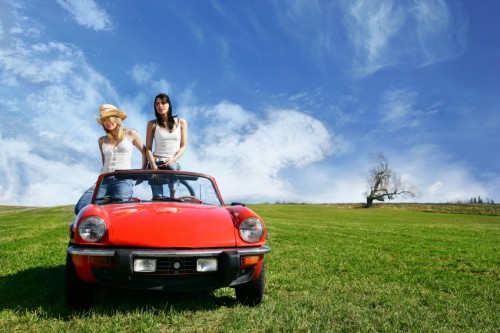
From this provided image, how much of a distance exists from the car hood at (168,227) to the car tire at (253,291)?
59 cm

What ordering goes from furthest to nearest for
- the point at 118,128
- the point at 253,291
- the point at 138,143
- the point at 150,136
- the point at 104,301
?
the point at 150,136
the point at 138,143
the point at 118,128
the point at 104,301
the point at 253,291

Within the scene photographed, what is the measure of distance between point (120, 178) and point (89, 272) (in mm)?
1728

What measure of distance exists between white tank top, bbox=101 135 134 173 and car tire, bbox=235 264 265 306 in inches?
117

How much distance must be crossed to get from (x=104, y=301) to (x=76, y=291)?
0.57 meters

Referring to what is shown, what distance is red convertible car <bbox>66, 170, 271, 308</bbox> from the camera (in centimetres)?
393

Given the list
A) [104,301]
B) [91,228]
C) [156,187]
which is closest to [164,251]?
[91,228]

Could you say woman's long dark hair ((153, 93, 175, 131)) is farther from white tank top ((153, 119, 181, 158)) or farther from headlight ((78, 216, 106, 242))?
headlight ((78, 216, 106, 242))

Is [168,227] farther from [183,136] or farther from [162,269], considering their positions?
[183,136]

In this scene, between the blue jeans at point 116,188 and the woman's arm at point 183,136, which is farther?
the woman's arm at point 183,136

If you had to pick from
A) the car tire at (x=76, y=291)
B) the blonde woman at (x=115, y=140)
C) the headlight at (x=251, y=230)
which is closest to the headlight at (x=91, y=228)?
the car tire at (x=76, y=291)

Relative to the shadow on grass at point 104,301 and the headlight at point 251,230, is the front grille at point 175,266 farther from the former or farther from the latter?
the headlight at point 251,230

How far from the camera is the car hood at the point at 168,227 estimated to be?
13.1 feet

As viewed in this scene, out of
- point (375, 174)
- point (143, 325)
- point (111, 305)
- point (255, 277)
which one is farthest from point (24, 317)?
point (375, 174)

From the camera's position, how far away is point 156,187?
5.52 meters
